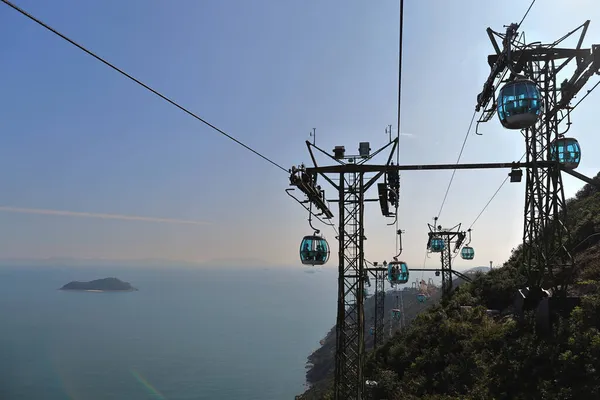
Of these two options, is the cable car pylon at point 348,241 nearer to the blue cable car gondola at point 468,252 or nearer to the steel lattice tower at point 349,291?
the steel lattice tower at point 349,291

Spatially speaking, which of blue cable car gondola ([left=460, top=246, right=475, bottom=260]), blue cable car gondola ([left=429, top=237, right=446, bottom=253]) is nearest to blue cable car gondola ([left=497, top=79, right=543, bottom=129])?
blue cable car gondola ([left=429, top=237, right=446, bottom=253])

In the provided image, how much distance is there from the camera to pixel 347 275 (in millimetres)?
12461

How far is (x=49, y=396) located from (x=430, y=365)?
463ft

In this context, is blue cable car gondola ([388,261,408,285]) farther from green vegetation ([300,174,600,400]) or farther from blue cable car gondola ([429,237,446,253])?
blue cable car gondola ([429,237,446,253])

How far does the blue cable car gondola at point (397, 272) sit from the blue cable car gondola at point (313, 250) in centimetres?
1505

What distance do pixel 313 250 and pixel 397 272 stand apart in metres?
15.9

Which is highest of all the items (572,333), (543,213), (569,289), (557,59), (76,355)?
(557,59)

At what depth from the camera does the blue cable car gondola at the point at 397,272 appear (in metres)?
26.7

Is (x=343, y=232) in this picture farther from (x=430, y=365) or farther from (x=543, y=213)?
(x=430, y=365)

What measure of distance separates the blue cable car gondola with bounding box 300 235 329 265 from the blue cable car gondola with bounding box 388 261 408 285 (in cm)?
1505

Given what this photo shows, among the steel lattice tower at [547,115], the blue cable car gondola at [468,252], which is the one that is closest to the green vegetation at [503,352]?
the steel lattice tower at [547,115]

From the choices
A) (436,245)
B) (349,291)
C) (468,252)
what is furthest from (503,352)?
(468,252)

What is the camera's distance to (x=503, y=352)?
13.8 metres

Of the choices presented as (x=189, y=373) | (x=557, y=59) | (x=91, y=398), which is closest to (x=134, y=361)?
(x=189, y=373)
